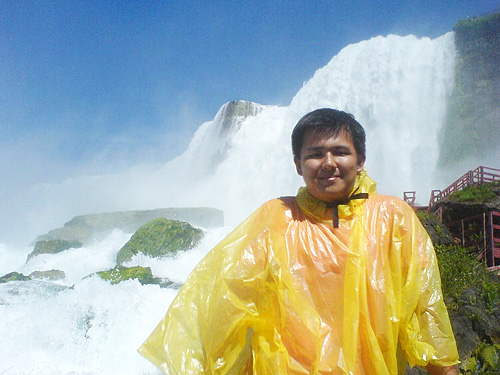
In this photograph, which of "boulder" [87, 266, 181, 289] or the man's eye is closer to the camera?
the man's eye

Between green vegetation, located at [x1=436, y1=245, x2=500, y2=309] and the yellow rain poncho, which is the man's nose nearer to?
the yellow rain poncho

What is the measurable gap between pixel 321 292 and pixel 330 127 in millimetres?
628

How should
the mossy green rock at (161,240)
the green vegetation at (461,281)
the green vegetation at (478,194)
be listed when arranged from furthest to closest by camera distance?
the mossy green rock at (161,240)
the green vegetation at (478,194)
the green vegetation at (461,281)

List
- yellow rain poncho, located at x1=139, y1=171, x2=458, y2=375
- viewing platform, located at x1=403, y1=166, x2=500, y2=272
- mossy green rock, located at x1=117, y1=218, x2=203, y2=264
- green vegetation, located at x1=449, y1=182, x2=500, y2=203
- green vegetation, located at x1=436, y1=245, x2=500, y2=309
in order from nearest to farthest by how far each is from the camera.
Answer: yellow rain poncho, located at x1=139, y1=171, x2=458, y2=375, green vegetation, located at x1=436, y1=245, x2=500, y2=309, viewing platform, located at x1=403, y1=166, x2=500, y2=272, green vegetation, located at x1=449, y1=182, x2=500, y2=203, mossy green rock, located at x1=117, y1=218, x2=203, y2=264

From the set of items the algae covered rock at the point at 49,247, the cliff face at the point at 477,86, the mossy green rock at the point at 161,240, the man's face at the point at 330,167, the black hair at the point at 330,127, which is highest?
the cliff face at the point at 477,86

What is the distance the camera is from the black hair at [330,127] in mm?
1489

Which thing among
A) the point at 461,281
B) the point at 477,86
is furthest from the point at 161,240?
the point at 477,86

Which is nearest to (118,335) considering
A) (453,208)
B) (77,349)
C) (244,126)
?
(77,349)

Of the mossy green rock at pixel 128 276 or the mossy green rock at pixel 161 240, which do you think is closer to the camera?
the mossy green rock at pixel 128 276

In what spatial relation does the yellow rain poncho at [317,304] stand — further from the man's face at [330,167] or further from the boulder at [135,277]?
the boulder at [135,277]

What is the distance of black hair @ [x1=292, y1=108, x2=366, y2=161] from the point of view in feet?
4.89

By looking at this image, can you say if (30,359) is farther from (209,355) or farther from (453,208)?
(453,208)

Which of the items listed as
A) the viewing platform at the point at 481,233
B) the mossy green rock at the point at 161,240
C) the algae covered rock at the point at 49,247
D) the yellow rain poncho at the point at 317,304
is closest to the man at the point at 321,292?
the yellow rain poncho at the point at 317,304

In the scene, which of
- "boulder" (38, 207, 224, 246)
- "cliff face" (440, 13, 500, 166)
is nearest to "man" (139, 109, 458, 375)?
"cliff face" (440, 13, 500, 166)
